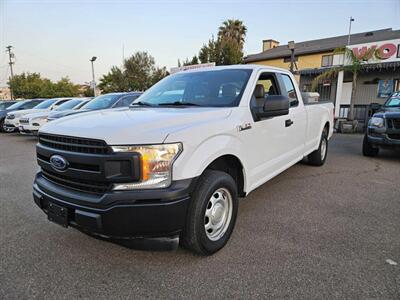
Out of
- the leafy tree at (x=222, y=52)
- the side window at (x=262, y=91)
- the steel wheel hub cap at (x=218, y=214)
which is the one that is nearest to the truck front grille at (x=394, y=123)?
the side window at (x=262, y=91)

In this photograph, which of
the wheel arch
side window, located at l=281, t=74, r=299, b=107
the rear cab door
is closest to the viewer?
the wheel arch

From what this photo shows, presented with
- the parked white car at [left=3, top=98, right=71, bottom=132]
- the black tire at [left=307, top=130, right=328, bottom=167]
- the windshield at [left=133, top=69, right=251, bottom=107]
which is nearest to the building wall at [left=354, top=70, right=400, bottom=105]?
the black tire at [left=307, top=130, right=328, bottom=167]

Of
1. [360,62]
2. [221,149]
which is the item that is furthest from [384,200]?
[360,62]

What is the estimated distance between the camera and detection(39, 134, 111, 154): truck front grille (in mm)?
2092

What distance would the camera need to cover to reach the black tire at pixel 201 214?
229 cm

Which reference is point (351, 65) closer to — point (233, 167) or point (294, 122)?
point (294, 122)

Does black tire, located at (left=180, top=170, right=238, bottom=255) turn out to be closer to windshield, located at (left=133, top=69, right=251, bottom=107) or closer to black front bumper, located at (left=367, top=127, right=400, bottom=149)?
windshield, located at (left=133, top=69, right=251, bottom=107)

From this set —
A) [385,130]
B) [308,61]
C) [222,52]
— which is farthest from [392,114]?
[222,52]

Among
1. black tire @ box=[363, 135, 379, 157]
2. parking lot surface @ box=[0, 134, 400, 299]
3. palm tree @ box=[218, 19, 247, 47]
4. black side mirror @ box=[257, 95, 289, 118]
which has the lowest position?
parking lot surface @ box=[0, 134, 400, 299]

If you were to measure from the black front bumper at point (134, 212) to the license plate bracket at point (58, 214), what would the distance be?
11cm

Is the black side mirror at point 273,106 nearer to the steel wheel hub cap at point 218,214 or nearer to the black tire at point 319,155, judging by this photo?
the steel wheel hub cap at point 218,214

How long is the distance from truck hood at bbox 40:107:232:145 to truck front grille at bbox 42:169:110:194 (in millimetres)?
357

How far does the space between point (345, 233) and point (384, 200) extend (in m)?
1.47

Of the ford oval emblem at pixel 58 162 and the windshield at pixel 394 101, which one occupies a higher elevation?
the windshield at pixel 394 101
